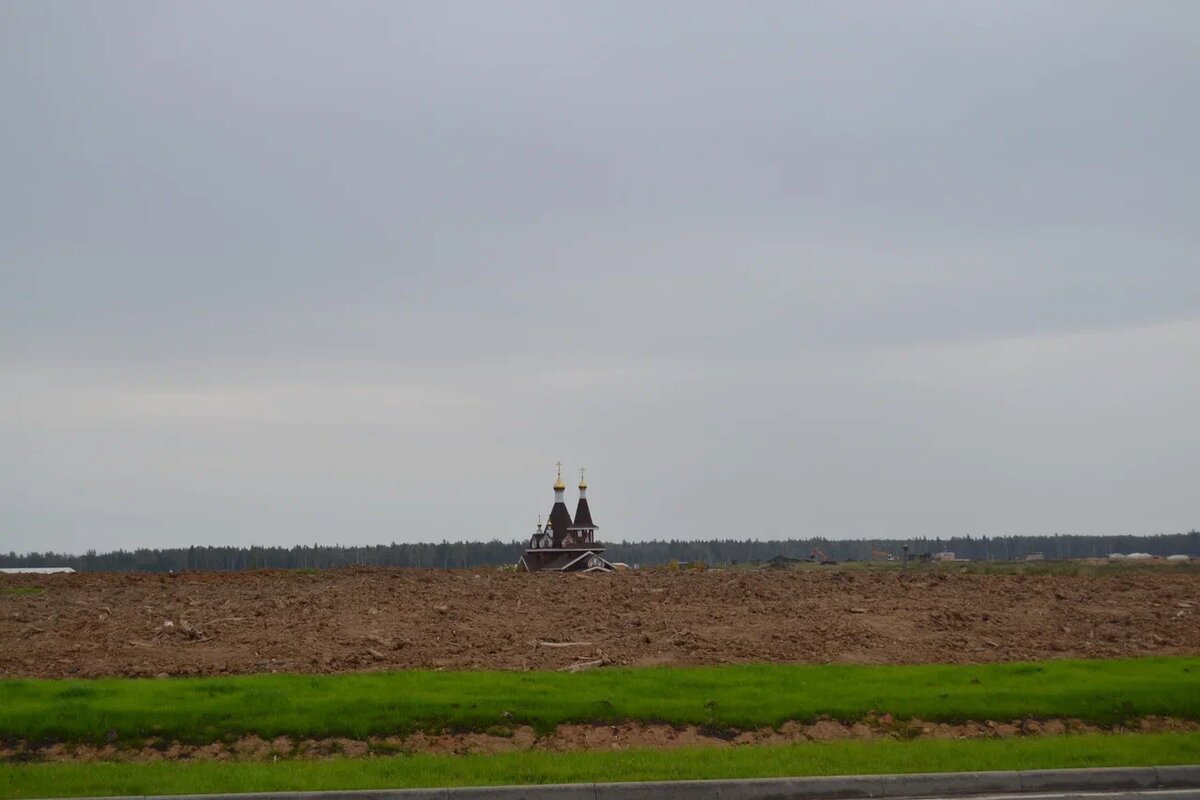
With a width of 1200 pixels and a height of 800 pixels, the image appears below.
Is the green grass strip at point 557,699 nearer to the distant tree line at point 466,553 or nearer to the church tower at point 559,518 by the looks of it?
the church tower at point 559,518

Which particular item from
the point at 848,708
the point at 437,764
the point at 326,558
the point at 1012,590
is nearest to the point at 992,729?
the point at 848,708

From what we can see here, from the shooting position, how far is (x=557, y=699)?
16.3 m

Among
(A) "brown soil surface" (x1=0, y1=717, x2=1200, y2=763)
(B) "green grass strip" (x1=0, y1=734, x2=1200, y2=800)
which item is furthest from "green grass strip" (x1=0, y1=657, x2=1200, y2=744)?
(B) "green grass strip" (x1=0, y1=734, x2=1200, y2=800)

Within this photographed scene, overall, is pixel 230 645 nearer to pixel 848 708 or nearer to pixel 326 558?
pixel 848 708

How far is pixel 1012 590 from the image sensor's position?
25.9 meters

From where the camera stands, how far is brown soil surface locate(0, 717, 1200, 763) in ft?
48.2

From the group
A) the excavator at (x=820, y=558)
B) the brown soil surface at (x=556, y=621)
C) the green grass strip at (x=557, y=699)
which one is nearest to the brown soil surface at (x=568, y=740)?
the green grass strip at (x=557, y=699)

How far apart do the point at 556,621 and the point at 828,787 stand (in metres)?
9.59

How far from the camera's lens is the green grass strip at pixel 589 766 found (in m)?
13.0

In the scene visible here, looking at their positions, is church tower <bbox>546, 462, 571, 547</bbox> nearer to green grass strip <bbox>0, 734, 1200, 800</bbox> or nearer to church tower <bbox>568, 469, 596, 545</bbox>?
church tower <bbox>568, 469, 596, 545</bbox>

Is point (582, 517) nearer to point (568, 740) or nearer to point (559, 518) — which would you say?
point (559, 518)

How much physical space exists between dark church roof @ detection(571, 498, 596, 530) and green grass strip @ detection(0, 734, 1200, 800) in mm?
54758

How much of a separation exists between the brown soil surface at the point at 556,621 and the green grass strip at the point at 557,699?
4.71ft

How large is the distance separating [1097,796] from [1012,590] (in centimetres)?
1345
